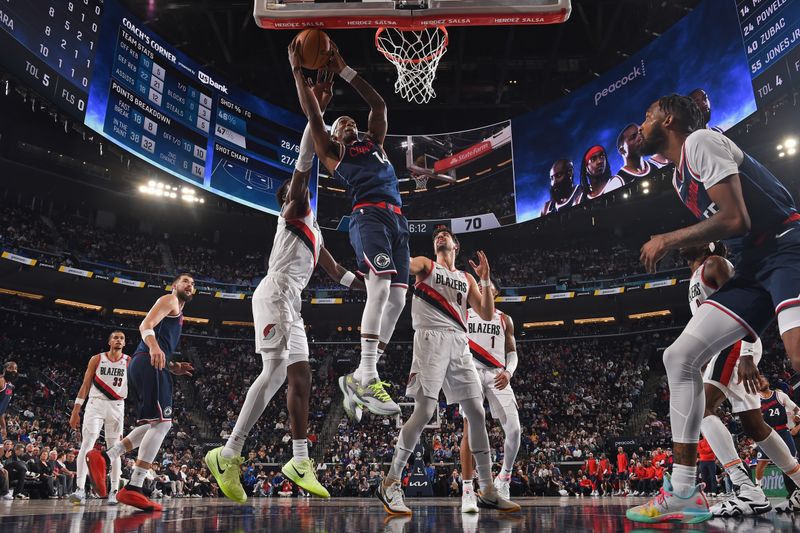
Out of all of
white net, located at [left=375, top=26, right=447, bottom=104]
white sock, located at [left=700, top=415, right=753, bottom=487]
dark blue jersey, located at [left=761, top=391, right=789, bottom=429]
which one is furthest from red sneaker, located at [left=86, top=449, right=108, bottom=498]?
dark blue jersey, located at [left=761, top=391, right=789, bottom=429]

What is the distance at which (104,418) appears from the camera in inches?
392

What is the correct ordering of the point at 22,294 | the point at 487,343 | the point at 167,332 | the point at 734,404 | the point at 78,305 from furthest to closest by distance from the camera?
the point at 78,305, the point at 22,294, the point at 487,343, the point at 167,332, the point at 734,404

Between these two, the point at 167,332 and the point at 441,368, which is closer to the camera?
the point at 441,368

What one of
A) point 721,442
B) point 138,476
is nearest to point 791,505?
point 721,442

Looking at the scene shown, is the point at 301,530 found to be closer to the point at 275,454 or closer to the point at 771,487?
the point at 771,487

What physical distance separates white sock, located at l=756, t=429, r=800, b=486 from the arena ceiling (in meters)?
22.1

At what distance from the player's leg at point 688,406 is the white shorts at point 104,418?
28.8 feet

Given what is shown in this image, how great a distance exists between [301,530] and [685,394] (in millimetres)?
2613

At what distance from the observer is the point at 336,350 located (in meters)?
32.2

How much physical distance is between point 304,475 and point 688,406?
10.7 ft

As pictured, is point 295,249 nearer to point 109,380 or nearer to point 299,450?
point 299,450

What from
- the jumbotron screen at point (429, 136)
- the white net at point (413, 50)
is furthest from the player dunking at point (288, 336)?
the jumbotron screen at point (429, 136)

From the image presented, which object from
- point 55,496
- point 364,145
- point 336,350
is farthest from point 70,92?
point 336,350

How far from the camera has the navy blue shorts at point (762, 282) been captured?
3.80m
